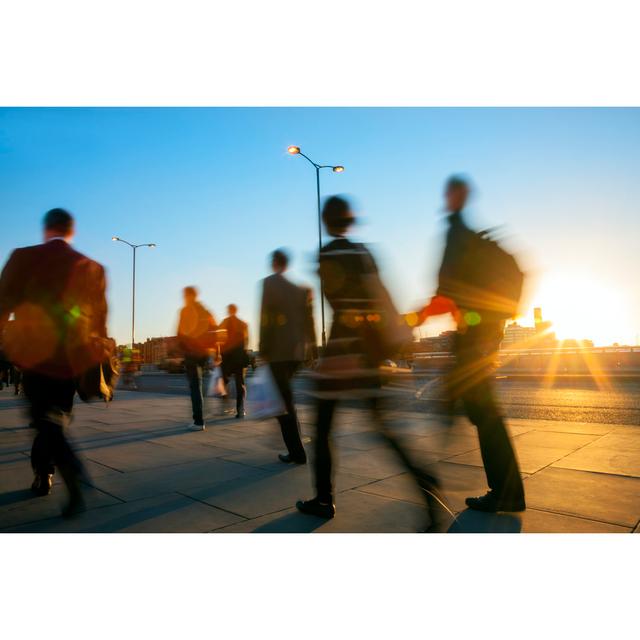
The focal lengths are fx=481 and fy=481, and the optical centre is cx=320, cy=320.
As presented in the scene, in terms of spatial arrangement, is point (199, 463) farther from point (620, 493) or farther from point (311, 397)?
point (620, 493)

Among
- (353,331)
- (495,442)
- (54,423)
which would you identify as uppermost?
(353,331)

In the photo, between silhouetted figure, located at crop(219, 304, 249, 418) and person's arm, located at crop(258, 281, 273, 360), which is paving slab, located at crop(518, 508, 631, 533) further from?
silhouetted figure, located at crop(219, 304, 249, 418)

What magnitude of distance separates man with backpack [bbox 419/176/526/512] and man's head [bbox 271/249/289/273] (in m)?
1.87

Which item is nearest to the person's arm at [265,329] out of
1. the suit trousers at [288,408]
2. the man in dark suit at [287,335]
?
the man in dark suit at [287,335]

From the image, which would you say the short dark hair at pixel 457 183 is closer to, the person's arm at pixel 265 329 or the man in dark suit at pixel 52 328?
the person's arm at pixel 265 329

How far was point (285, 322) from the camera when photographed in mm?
4188

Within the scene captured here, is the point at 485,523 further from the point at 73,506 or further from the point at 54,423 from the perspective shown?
the point at 54,423

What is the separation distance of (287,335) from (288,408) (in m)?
0.66

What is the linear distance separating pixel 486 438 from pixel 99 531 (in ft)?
7.45

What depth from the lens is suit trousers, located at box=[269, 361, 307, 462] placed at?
13.8 ft

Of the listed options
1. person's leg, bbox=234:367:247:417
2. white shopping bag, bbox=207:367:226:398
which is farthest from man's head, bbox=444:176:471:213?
white shopping bag, bbox=207:367:226:398

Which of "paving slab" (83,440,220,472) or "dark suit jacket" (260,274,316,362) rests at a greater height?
"dark suit jacket" (260,274,316,362)

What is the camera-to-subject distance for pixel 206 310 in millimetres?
6336

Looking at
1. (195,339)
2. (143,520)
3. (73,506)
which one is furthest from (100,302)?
(195,339)
